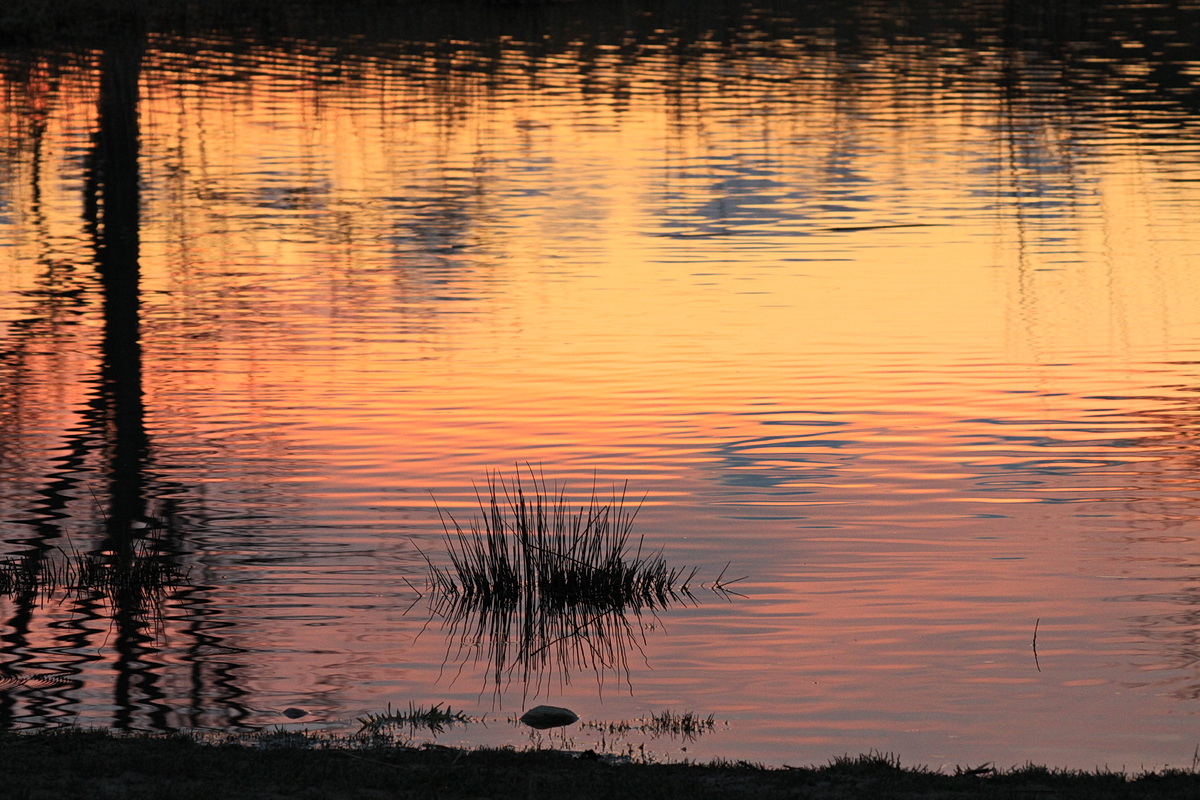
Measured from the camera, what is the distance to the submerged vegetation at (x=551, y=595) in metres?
11.2

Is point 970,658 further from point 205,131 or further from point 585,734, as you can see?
point 205,131

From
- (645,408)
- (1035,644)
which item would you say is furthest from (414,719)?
(645,408)

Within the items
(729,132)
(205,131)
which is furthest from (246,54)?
(729,132)

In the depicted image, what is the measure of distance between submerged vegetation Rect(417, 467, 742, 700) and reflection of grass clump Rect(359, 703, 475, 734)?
939 mm

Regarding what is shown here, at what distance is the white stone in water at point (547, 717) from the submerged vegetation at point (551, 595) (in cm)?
85

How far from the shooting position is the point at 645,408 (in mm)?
17344

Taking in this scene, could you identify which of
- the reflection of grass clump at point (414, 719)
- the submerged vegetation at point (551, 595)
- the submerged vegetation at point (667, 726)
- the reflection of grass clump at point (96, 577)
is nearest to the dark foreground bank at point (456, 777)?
the reflection of grass clump at point (414, 719)

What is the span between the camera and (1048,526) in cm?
1354

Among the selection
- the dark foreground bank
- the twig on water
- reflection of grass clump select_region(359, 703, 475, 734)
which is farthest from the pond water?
the dark foreground bank

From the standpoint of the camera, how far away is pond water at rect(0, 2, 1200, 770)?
34.6 feet

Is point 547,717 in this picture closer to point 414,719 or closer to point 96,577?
point 414,719

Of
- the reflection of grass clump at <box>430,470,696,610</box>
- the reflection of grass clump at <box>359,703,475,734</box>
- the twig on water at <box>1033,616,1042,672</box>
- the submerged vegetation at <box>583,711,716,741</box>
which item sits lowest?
the submerged vegetation at <box>583,711,716,741</box>

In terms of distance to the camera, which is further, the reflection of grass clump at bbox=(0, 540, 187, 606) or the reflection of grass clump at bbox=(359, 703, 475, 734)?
the reflection of grass clump at bbox=(0, 540, 187, 606)

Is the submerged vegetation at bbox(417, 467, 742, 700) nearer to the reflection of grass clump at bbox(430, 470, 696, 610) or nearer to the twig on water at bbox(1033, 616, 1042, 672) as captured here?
the reflection of grass clump at bbox(430, 470, 696, 610)
